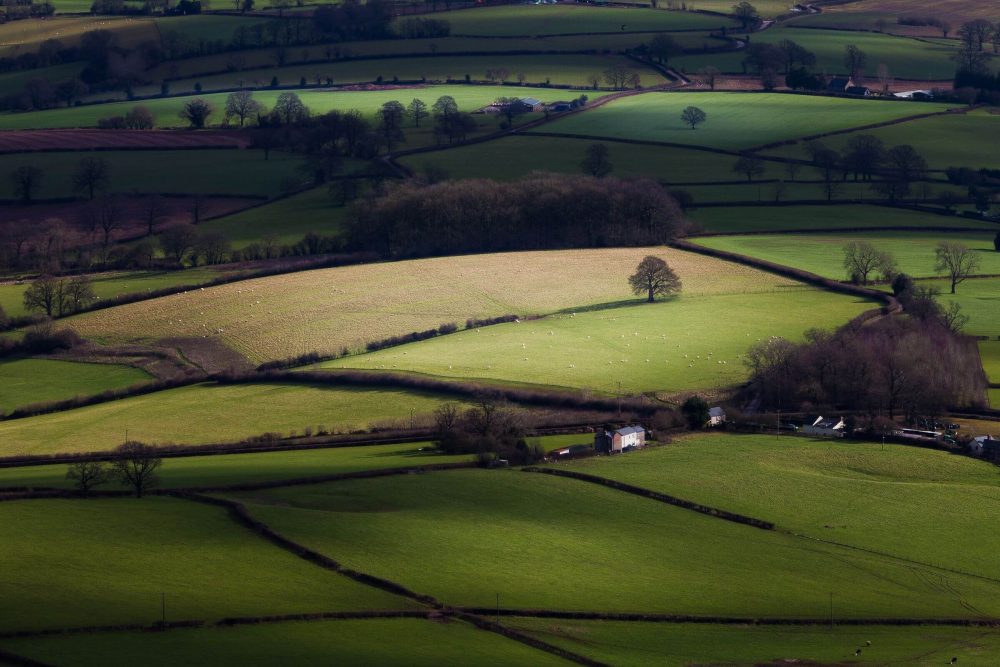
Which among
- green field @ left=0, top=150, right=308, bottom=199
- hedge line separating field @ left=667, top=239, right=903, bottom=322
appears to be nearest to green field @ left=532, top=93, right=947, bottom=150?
green field @ left=0, top=150, right=308, bottom=199

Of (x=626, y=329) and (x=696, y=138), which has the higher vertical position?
(x=696, y=138)

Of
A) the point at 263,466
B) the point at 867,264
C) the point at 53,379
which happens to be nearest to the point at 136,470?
the point at 263,466

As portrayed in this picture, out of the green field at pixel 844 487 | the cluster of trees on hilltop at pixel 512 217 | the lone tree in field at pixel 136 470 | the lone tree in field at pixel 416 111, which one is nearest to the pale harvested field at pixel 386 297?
the cluster of trees on hilltop at pixel 512 217

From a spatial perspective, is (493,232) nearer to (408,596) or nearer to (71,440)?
(71,440)

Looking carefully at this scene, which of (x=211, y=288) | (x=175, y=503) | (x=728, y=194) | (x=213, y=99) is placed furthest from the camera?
(x=213, y=99)

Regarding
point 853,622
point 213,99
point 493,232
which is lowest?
point 853,622

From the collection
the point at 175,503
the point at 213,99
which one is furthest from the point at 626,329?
the point at 213,99

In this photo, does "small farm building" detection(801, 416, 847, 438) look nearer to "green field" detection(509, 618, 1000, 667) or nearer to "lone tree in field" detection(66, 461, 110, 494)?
"green field" detection(509, 618, 1000, 667)
